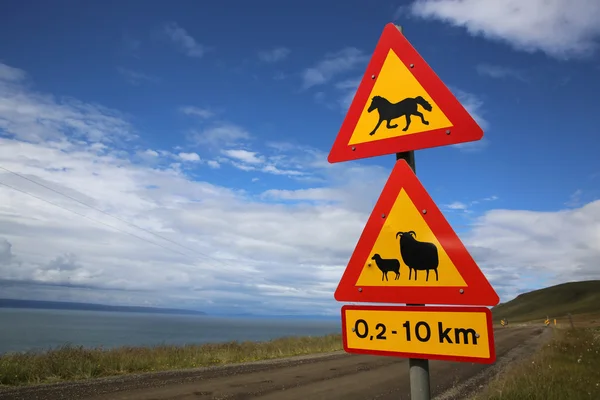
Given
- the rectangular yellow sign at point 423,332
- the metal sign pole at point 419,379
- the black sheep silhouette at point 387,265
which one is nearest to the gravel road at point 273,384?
the rectangular yellow sign at point 423,332

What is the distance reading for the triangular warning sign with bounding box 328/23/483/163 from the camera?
2314mm

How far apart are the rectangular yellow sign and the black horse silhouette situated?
1.09 meters

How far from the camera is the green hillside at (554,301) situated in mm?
121312

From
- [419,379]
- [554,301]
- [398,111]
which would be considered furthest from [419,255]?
[554,301]

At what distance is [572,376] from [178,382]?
29.8 feet

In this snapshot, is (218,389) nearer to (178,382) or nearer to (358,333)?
(178,382)

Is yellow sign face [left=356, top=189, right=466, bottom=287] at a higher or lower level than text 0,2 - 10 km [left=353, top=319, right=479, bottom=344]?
higher

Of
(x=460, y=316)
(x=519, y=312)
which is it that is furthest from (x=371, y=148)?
(x=519, y=312)

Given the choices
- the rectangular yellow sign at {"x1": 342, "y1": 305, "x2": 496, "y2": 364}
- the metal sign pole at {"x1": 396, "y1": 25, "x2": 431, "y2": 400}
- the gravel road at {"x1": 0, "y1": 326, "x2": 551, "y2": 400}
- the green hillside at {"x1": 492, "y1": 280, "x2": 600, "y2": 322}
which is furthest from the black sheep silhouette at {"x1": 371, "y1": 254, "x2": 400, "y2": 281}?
the green hillside at {"x1": 492, "y1": 280, "x2": 600, "y2": 322}

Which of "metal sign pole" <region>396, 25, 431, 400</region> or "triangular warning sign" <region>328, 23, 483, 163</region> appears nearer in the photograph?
"metal sign pole" <region>396, 25, 431, 400</region>

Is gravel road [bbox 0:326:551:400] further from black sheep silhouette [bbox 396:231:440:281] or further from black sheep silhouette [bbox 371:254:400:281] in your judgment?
black sheep silhouette [bbox 396:231:440:281]

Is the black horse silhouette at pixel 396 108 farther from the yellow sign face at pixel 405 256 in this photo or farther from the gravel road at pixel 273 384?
the gravel road at pixel 273 384

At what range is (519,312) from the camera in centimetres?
13725

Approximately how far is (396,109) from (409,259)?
952mm
